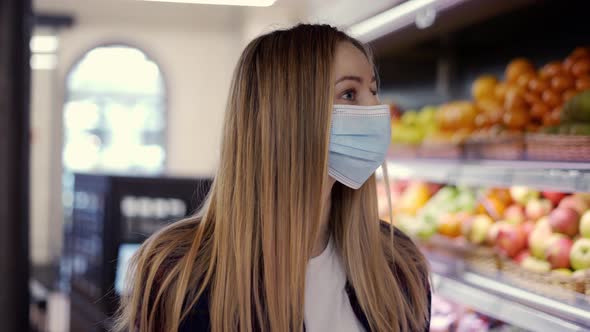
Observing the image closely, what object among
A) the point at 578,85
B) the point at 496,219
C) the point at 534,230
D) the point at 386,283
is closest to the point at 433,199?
the point at 496,219

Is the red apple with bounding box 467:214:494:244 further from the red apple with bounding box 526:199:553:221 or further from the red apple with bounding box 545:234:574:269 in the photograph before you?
the red apple with bounding box 545:234:574:269

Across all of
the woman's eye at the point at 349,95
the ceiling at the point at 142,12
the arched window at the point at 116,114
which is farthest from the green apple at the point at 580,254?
the arched window at the point at 116,114

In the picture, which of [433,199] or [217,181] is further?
[433,199]

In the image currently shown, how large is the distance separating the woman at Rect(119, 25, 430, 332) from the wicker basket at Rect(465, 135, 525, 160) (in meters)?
0.88

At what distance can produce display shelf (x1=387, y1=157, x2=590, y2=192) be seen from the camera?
197 centimetres

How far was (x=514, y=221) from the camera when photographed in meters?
2.58

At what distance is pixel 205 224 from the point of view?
1.52 meters

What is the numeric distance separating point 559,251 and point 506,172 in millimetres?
302

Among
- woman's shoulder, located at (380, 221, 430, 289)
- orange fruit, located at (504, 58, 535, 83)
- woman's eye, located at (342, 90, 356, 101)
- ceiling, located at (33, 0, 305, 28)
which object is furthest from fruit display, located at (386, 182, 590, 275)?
ceiling, located at (33, 0, 305, 28)

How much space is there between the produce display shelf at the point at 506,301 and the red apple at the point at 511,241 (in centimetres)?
16

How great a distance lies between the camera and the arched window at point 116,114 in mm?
10023

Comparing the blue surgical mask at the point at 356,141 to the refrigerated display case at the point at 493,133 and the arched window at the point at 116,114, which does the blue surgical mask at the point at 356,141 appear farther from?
the arched window at the point at 116,114

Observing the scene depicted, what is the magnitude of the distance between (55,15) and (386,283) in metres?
8.83

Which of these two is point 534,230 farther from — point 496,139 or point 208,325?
point 208,325
